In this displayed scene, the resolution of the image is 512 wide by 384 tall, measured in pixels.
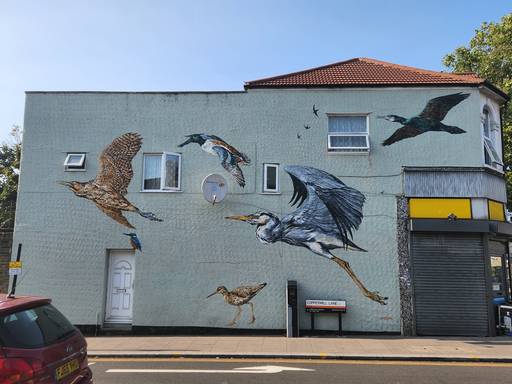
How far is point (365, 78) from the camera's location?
1267 centimetres

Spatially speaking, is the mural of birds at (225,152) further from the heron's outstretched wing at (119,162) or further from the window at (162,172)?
the heron's outstretched wing at (119,162)

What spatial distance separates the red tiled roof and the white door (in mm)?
6007

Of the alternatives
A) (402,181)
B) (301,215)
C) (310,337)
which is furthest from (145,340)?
(402,181)

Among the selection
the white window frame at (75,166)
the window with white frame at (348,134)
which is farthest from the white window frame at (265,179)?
the white window frame at (75,166)

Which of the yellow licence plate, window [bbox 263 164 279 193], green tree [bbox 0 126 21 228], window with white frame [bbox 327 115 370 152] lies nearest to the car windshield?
the yellow licence plate

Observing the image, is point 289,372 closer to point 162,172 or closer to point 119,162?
point 162,172

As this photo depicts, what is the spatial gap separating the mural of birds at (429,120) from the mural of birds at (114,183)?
7121 mm

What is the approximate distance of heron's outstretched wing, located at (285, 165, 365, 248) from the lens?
12.0 meters

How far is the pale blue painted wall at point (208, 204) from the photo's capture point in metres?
11.7

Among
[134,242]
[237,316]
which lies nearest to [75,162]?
[134,242]

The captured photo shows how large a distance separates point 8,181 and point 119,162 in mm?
21707

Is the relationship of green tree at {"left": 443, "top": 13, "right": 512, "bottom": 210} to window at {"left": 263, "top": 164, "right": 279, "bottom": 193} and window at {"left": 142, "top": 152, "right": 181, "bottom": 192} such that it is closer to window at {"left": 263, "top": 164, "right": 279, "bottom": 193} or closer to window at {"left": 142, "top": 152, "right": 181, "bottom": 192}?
window at {"left": 263, "top": 164, "right": 279, "bottom": 193}

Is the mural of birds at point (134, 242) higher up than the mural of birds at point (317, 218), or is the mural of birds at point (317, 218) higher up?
the mural of birds at point (317, 218)

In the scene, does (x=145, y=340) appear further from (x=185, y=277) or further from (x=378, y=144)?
(x=378, y=144)
